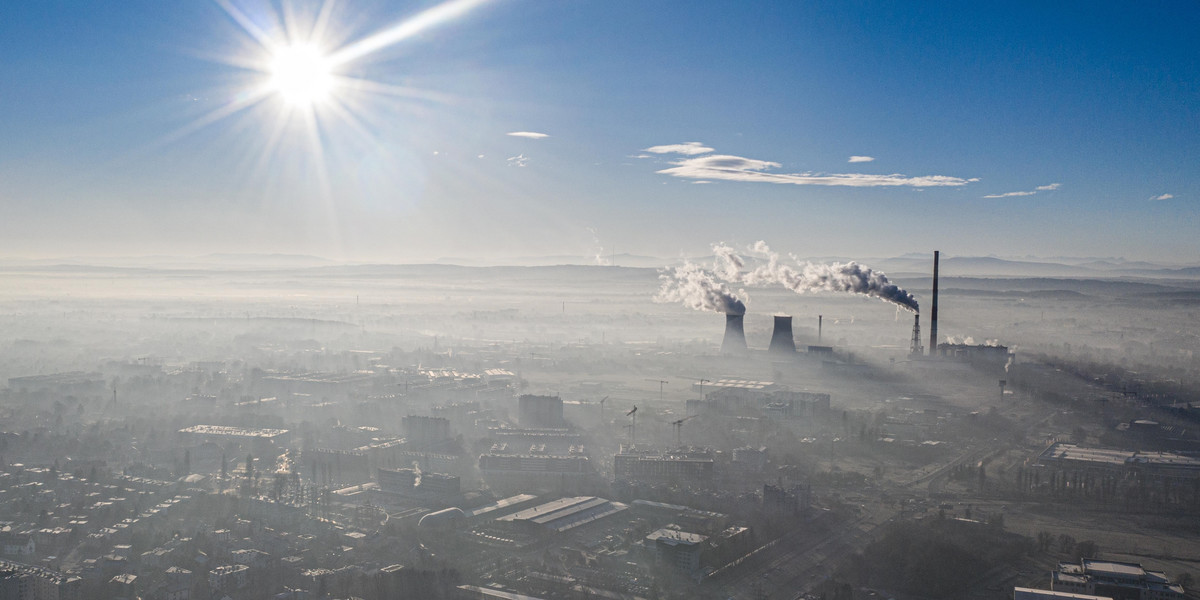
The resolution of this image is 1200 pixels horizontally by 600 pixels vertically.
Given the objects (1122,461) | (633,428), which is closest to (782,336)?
(633,428)

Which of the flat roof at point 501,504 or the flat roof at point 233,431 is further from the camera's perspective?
the flat roof at point 233,431

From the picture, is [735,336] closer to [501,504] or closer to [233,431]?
[233,431]

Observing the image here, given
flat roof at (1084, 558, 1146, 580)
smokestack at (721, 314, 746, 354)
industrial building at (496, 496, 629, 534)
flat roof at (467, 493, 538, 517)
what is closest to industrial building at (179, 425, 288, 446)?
flat roof at (467, 493, 538, 517)

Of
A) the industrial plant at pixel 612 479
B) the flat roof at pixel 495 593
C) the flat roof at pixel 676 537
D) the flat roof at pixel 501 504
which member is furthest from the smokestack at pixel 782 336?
the flat roof at pixel 495 593

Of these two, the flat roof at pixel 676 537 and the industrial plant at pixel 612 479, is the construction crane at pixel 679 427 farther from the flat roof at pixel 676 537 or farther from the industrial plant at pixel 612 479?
the flat roof at pixel 676 537

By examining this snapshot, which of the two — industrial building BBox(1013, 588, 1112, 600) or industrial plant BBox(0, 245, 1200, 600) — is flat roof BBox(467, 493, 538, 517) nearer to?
industrial plant BBox(0, 245, 1200, 600)
